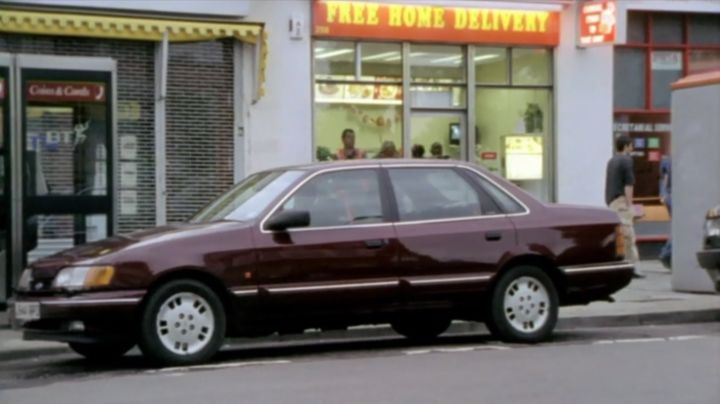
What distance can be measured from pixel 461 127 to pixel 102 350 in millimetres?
9069

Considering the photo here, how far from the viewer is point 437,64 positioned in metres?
19.7

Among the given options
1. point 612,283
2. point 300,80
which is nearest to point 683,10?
point 300,80

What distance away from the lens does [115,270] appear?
35.4ft

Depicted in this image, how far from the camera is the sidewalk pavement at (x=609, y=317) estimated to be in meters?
12.7

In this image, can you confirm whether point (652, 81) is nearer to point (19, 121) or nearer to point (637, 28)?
point (637, 28)

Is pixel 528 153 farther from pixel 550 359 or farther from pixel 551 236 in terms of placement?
pixel 550 359

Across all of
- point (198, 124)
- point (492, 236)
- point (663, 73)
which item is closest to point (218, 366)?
point (492, 236)

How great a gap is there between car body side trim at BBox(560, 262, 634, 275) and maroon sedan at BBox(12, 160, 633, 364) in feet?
0.04

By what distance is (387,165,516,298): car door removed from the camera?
11.8 meters

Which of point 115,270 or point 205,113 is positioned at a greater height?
point 205,113

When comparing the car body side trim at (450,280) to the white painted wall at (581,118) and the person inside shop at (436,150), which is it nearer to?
the person inside shop at (436,150)

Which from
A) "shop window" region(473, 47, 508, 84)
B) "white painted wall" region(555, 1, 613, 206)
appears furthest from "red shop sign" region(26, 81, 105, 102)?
"white painted wall" region(555, 1, 613, 206)

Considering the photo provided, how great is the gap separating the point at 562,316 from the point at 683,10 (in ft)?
27.7

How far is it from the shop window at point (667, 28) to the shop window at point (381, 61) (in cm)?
438
